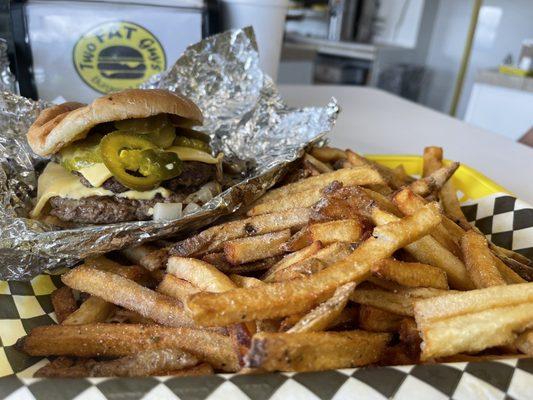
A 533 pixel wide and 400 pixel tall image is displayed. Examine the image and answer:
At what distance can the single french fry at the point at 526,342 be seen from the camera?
0.96 meters

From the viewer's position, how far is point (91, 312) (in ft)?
3.77

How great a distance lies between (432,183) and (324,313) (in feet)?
2.61

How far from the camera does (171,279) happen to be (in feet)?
3.75

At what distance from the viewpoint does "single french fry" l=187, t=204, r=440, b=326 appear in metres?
0.89

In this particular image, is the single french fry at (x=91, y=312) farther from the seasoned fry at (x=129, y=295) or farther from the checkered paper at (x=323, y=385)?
the checkered paper at (x=323, y=385)

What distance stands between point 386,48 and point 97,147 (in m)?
5.54

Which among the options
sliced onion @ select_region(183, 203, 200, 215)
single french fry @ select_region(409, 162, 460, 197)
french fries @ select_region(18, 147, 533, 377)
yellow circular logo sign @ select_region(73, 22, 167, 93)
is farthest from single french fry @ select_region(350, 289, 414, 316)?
yellow circular logo sign @ select_region(73, 22, 167, 93)

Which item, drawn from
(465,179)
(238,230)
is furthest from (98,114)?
(465,179)

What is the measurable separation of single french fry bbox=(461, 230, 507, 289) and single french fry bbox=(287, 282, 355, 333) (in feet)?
1.19

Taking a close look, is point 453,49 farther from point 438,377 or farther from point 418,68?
point 438,377

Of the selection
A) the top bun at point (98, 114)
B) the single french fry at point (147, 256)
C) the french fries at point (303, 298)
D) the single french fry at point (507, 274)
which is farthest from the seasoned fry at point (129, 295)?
the single french fry at point (507, 274)

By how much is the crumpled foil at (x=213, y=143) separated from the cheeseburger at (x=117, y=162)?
0.09 meters

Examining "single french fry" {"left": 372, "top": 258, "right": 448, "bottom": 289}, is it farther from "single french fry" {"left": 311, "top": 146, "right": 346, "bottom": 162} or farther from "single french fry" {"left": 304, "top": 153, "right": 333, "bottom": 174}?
"single french fry" {"left": 311, "top": 146, "right": 346, "bottom": 162}

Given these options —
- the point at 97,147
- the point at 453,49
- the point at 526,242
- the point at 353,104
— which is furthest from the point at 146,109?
the point at 453,49
